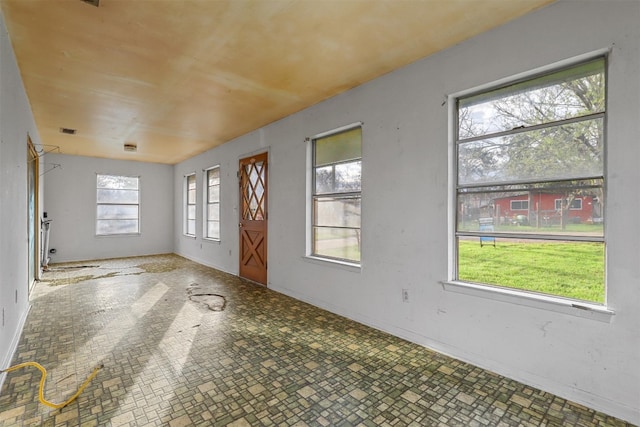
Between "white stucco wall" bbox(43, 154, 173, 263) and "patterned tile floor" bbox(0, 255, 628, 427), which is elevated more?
"white stucco wall" bbox(43, 154, 173, 263)

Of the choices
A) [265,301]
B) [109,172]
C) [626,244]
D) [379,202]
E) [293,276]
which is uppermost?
[109,172]

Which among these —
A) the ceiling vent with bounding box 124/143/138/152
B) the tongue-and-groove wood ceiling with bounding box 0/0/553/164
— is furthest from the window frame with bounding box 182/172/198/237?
the tongue-and-groove wood ceiling with bounding box 0/0/553/164

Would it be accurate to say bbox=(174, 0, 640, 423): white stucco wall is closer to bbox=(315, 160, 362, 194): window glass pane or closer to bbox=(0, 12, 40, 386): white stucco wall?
bbox=(315, 160, 362, 194): window glass pane

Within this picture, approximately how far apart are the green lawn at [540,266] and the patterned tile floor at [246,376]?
75cm

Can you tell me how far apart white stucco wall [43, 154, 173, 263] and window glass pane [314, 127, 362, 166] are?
661 cm

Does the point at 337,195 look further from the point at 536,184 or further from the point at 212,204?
the point at 212,204

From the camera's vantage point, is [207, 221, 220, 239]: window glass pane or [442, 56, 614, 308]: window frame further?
[207, 221, 220, 239]: window glass pane

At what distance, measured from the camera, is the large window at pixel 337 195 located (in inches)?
155

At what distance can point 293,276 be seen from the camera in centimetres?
476

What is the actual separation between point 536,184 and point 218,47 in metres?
2.90

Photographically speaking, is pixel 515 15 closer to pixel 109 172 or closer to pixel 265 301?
pixel 265 301

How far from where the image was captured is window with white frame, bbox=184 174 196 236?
8.45 m

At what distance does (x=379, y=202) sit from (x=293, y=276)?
199cm

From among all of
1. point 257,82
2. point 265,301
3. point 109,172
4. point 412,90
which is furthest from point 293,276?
point 109,172
